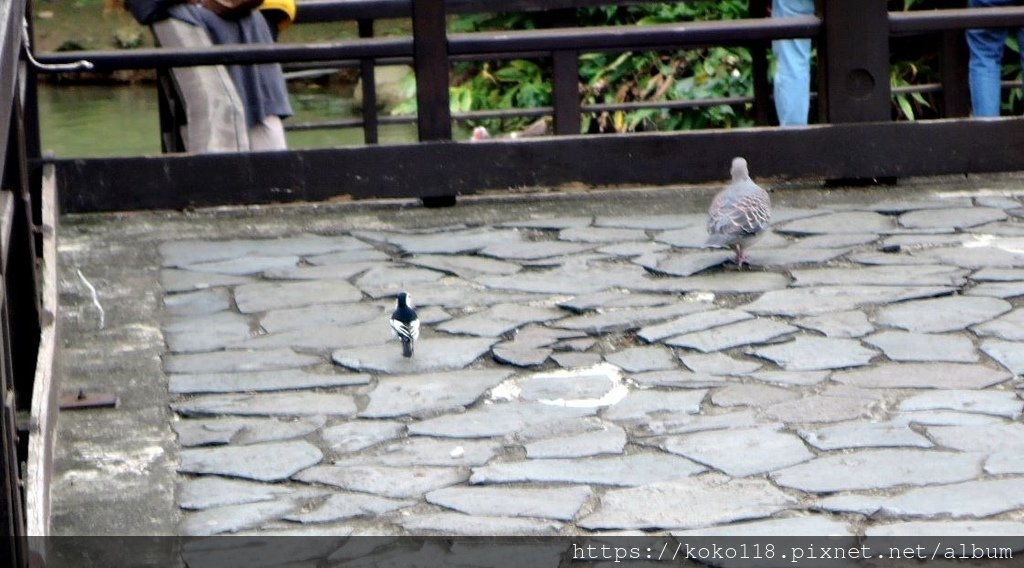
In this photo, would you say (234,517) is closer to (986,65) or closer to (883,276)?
(883,276)

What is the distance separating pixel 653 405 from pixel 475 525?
3.34 ft

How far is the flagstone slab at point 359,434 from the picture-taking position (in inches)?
182

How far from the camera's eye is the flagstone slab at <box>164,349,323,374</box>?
5336 millimetres

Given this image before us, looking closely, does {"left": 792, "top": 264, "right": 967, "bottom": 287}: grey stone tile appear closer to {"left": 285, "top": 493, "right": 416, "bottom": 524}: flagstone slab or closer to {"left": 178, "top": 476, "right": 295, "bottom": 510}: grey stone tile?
{"left": 285, "top": 493, "right": 416, "bottom": 524}: flagstone slab

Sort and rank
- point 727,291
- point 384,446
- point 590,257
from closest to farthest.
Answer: point 384,446 → point 727,291 → point 590,257

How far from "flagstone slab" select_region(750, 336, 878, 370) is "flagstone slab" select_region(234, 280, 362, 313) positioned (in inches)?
65.5

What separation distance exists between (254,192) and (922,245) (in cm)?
299

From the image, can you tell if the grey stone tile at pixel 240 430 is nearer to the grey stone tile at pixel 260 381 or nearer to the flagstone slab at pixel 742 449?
the grey stone tile at pixel 260 381

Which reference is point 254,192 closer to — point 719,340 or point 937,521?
point 719,340

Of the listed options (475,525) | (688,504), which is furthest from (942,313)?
(475,525)

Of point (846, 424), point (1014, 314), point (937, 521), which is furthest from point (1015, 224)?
point (937, 521)

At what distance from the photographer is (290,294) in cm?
621

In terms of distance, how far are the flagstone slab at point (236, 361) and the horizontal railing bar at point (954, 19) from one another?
368cm

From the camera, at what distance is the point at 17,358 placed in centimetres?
471
